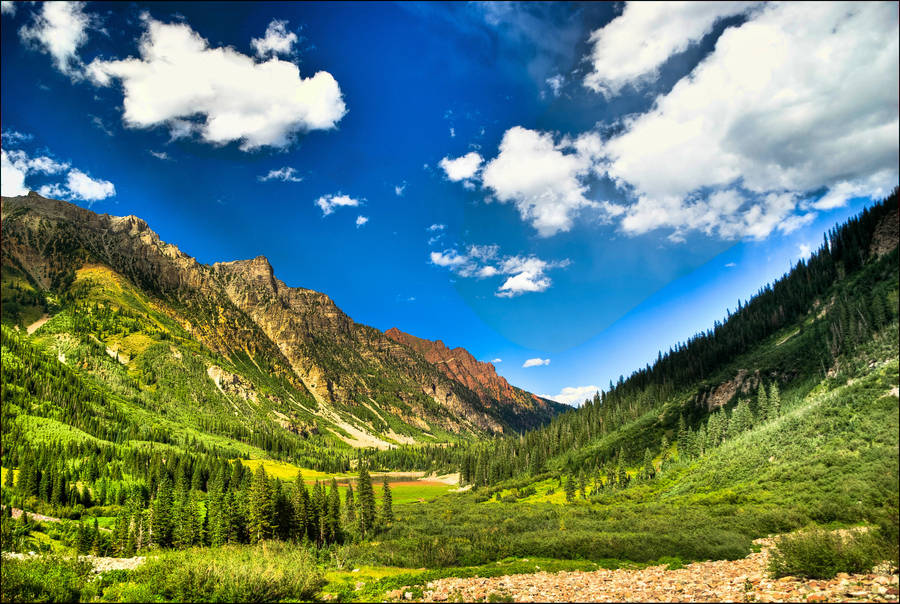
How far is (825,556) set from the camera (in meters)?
19.4

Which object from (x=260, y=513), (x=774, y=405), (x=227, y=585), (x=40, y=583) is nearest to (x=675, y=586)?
(x=227, y=585)

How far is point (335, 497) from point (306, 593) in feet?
154

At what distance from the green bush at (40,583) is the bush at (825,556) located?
39.6m

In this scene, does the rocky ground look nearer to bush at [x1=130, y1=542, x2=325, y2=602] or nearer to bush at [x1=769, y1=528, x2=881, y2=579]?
bush at [x1=769, y1=528, x2=881, y2=579]

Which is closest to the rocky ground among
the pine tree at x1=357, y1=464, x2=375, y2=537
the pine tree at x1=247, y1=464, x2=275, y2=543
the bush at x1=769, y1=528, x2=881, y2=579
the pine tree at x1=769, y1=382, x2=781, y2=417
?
the bush at x1=769, y1=528, x2=881, y2=579

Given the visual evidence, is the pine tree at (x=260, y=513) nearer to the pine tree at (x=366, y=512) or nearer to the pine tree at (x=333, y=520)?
the pine tree at (x=333, y=520)

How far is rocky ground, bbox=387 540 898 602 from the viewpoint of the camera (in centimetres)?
1702

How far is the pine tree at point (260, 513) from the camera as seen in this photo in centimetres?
6144

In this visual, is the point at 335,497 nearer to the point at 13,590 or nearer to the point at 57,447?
the point at 13,590

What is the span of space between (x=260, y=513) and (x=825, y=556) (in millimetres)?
63596

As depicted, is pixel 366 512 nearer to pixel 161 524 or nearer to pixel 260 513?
pixel 260 513

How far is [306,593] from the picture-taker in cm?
2894

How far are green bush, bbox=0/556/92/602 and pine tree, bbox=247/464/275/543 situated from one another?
26.1 metres

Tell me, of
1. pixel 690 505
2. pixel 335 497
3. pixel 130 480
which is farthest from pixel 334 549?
pixel 130 480
